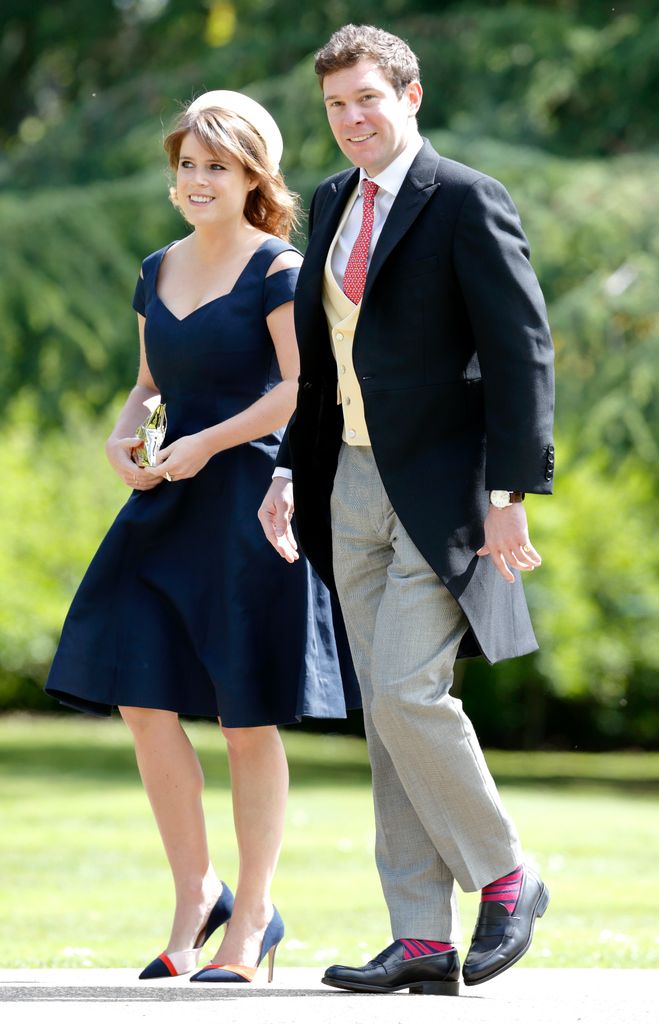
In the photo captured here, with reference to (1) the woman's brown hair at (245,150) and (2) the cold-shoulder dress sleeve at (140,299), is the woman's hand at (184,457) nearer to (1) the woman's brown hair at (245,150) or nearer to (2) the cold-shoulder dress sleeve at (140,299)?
(2) the cold-shoulder dress sleeve at (140,299)

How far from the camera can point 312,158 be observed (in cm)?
1113

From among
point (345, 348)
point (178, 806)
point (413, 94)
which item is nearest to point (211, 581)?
point (178, 806)

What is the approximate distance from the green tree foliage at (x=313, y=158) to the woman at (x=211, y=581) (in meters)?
3.33

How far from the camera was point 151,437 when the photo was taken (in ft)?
12.5

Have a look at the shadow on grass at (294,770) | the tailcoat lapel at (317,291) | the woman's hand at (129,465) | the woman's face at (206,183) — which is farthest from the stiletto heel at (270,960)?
the shadow on grass at (294,770)

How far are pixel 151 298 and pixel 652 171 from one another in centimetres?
746

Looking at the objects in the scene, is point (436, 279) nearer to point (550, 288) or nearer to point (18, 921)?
point (18, 921)

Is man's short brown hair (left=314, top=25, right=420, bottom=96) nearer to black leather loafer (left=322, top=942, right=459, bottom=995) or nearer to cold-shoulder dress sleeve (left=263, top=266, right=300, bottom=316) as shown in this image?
cold-shoulder dress sleeve (left=263, top=266, right=300, bottom=316)

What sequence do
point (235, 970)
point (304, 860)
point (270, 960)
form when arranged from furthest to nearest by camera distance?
point (304, 860)
point (270, 960)
point (235, 970)

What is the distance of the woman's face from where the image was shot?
3861 millimetres

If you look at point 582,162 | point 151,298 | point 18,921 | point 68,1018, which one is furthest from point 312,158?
point 68,1018

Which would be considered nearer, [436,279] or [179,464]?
[436,279]

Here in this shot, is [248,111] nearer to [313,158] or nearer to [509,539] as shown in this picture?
[509,539]

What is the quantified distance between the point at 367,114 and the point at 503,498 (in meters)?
0.86
